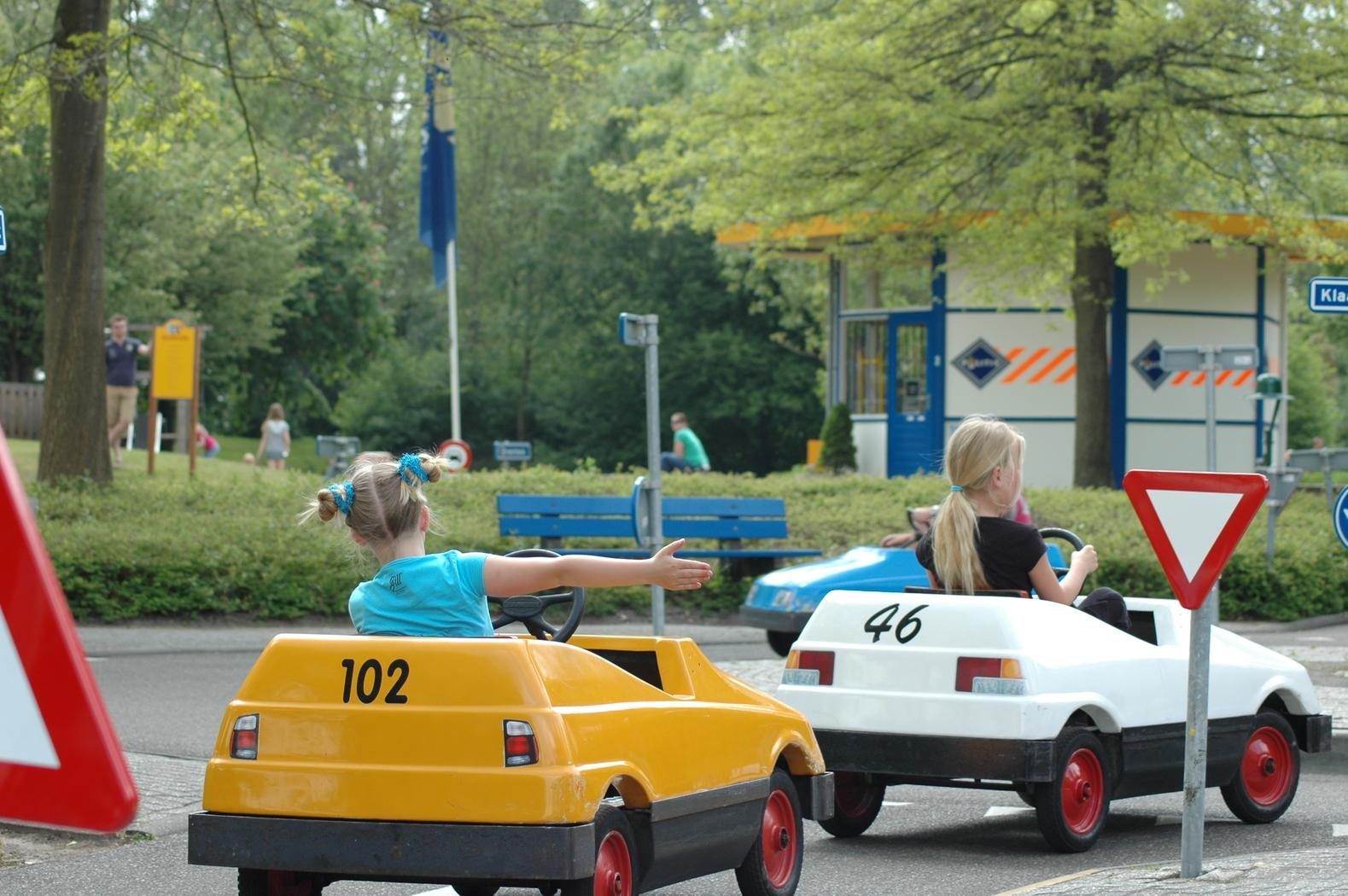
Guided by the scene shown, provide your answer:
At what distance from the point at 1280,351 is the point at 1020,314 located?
17.6 feet

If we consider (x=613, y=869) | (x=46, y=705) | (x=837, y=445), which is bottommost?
(x=613, y=869)

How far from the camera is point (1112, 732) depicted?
7812 millimetres

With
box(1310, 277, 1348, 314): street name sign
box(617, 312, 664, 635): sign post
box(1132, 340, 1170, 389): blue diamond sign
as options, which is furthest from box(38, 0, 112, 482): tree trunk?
box(1132, 340, 1170, 389): blue diamond sign

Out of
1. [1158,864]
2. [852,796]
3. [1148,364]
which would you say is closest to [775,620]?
[852,796]

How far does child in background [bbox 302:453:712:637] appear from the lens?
5.55 m

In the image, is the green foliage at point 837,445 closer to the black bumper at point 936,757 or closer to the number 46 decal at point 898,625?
the number 46 decal at point 898,625

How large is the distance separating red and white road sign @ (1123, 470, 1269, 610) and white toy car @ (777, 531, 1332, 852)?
117 cm

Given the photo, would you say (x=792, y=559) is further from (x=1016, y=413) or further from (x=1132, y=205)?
(x=1016, y=413)

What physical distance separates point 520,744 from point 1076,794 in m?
3.28

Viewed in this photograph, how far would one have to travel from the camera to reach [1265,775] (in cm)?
865

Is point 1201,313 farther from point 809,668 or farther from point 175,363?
point 809,668

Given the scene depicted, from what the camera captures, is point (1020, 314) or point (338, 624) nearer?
point (338, 624)

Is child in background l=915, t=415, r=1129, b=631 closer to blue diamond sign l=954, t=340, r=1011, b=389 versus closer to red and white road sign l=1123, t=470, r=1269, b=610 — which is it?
red and white road sign l=1123, t=470, r=1269, b=610

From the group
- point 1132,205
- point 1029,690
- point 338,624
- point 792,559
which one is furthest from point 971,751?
point 1132,205
